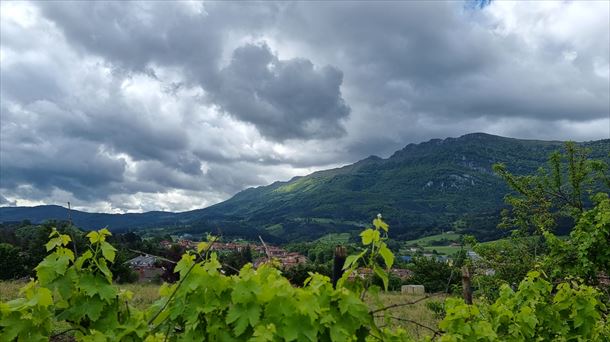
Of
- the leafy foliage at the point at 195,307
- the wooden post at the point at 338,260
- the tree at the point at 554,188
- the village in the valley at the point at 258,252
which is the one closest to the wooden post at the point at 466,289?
the village in the valley at the point at 258,252

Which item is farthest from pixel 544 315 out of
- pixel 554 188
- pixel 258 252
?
pixel 554 188

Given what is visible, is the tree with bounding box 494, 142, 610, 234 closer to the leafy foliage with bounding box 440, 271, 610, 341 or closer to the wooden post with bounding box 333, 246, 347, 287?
the leafy foliage with bounding box 440, 271, 610, 341

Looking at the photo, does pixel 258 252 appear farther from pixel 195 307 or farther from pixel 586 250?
pixel 586 250

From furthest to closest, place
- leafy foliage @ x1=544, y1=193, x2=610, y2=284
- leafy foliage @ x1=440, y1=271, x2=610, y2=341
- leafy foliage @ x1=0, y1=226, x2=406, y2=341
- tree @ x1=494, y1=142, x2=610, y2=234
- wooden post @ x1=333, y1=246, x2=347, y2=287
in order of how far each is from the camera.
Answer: tree @ x1=494, y1=142, x2=610, y2=234 < leafy foliage @ x1=544, y1=193, x2=610, y2=284 < leafy foliage @ x1=440, y1=271, x2=610, y2=341 < wooden post @ x1=333, y1=246, x2=347, y2=287 < leafy foliage @ x1=0, y1=226, x2=406, y2=341

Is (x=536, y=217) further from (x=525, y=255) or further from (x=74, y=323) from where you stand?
(x=74, y=323)

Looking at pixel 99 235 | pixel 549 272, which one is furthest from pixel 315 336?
pixel 549 272

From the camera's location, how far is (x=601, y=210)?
33.5 ft

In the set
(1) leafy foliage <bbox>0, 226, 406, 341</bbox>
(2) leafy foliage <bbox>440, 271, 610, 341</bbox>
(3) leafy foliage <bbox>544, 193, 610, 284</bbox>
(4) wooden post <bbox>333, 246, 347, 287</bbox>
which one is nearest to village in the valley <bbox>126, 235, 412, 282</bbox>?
(1) leafy foliage <bbox>0, 226, 406, 341</bbox>

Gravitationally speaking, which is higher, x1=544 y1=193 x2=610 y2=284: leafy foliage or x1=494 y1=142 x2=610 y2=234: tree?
x1=494 y1=142 x2=610 y2=234: tree

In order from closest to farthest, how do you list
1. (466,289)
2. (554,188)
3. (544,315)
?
(544,315), (466,289), (554,188)

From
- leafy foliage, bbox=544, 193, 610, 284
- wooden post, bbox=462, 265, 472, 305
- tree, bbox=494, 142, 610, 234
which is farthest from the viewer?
tree, bbox=494, 142, 610, 234

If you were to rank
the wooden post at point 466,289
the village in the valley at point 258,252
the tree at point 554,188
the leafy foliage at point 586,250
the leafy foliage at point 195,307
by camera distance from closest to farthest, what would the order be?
the leafy foliage at point 195,307, the village in the valley at point 258,252, the wooden post at point 466,289, the leafy foliage at point 586,250, the tree at point 554,188

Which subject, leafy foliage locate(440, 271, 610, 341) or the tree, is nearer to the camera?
leafy foliage locate(440, 271, 610, 341)

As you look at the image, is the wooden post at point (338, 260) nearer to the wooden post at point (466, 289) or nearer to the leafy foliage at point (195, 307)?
the leafy foliage at point (195, 307)
